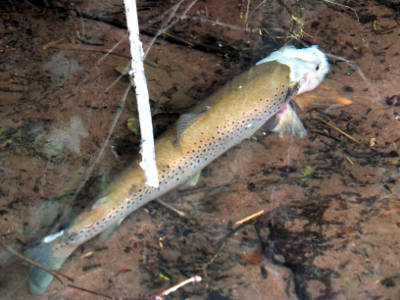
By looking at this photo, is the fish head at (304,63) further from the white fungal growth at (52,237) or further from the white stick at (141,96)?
the white fungal growth at (52,237)

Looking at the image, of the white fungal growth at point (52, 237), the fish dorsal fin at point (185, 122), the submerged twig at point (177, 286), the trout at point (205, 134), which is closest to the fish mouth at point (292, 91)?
the trout at point (205, 134)

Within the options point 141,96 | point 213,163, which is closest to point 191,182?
point 213,163

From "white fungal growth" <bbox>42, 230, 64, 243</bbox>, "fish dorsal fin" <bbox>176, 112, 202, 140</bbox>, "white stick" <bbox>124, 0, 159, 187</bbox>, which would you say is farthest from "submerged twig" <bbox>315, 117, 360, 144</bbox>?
"white fungal growth" <bbox>42, 230, 64, 243</bbox>

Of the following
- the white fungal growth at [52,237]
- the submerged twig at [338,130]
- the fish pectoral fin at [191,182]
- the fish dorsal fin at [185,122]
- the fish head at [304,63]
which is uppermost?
the fish head at [304,63]

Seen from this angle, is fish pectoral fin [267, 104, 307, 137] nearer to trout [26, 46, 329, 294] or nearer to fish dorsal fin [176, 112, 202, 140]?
trout [26, 46, 329, 294]

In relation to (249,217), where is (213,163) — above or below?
above

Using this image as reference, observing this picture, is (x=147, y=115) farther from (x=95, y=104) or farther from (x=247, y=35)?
(x=247, y=35)

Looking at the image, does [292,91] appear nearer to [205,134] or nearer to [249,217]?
[205,134]

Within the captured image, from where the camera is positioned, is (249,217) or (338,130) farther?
(338,130)
